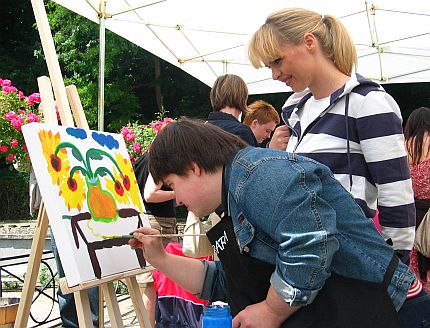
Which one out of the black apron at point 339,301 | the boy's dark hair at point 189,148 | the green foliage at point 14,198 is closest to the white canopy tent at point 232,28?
the boy's dark hair at point 189,148

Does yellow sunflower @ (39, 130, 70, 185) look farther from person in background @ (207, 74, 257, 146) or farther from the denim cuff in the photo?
the denim cuff

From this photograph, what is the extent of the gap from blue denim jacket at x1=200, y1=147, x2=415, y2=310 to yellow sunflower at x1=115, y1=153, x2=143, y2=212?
1.37m

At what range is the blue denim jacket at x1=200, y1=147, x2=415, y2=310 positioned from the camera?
3.98 feet

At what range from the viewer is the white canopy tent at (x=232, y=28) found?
5.39 meters

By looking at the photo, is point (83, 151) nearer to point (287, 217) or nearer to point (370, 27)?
point (287, 217)

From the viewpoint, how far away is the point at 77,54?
623 inches

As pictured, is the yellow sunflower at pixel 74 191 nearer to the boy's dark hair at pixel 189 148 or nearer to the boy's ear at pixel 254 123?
the boy's dark hair at pixel 189 148

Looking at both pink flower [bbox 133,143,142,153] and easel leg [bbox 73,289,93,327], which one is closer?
easel leg [bbox 73,289,93,327]

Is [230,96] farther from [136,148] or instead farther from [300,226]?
[136,148]

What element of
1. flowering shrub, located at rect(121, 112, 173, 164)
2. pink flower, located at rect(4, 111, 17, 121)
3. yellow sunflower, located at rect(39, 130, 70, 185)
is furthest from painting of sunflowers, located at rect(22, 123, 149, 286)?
flowering shrub, located at rect(121, 112, 173, 164)

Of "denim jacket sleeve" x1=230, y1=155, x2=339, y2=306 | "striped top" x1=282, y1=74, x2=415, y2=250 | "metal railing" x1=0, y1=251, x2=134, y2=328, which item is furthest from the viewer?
"metal railing" x1=0, y1=251, x2=134, y2=328

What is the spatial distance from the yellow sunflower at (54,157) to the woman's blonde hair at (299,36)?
0.88 m

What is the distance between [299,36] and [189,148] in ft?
1.82

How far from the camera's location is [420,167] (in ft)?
9.30
